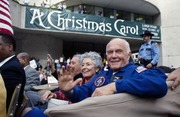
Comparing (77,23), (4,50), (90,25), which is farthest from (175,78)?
(90,25)

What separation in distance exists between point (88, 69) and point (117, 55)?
877 millimetres

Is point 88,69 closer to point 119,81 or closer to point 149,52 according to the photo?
point 119,81

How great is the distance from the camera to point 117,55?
2207mm

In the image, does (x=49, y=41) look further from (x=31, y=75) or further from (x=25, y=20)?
(x=31, y=75)

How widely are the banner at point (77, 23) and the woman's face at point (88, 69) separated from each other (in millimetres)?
9661

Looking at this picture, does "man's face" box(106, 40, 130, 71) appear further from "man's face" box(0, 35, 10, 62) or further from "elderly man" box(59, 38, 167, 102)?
"man's face" box(0, 35, 10, 62)

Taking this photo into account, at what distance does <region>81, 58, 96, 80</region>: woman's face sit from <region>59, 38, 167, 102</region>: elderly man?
77 centimetres

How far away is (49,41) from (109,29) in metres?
3.78

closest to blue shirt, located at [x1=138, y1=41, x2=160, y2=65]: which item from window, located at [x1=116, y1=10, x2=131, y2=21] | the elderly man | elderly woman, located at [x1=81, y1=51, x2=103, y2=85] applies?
elderly woman, located at [x1=81, y1=51, x2=103, y2=85]

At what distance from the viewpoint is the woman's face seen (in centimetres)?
301

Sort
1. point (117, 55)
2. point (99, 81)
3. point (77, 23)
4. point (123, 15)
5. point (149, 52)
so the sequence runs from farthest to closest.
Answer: point (123, 15), point (77, 23), point (149, 52), point (117, 55), point (99, 81)

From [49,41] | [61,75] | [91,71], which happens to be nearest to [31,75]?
[91,71]

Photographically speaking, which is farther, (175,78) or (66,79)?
(66,79)

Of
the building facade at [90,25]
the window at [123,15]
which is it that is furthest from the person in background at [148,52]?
the window at [123,15]
